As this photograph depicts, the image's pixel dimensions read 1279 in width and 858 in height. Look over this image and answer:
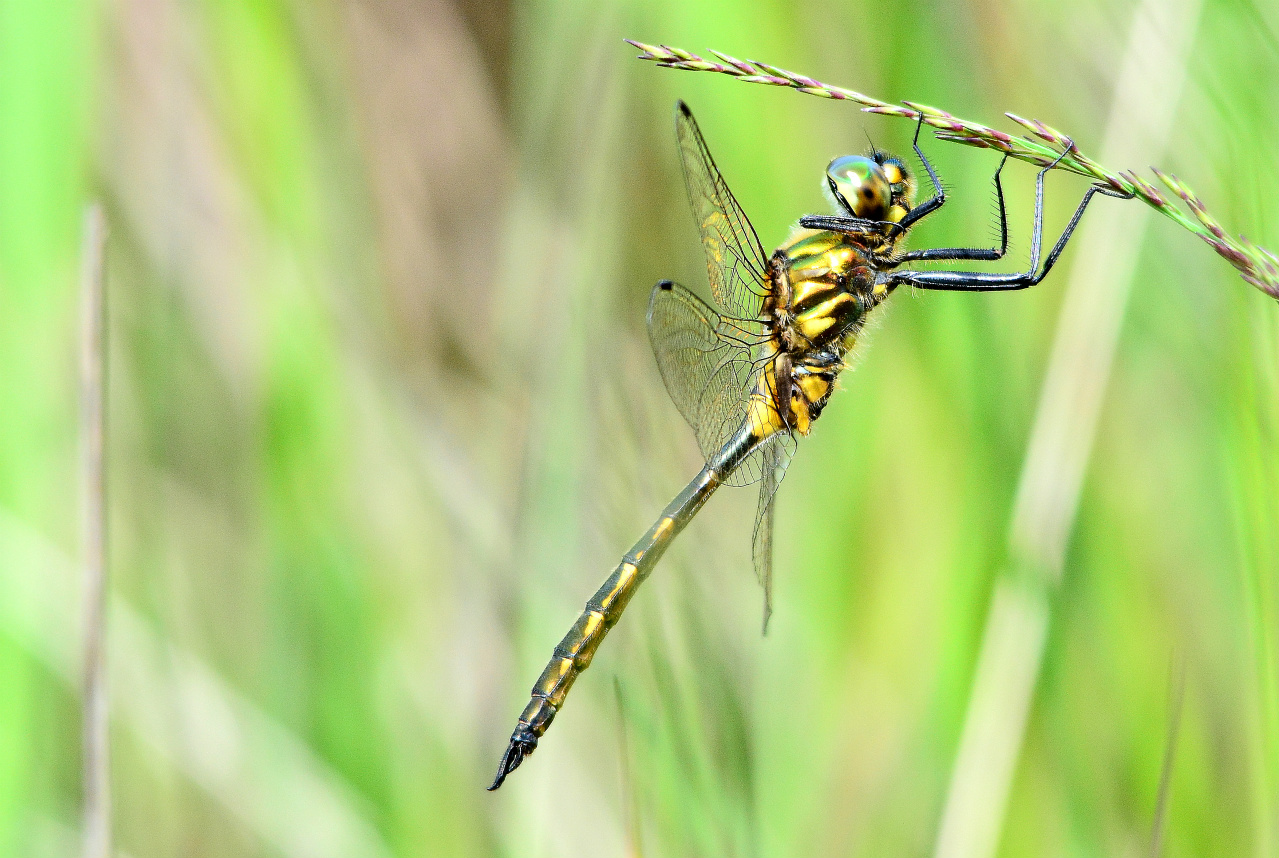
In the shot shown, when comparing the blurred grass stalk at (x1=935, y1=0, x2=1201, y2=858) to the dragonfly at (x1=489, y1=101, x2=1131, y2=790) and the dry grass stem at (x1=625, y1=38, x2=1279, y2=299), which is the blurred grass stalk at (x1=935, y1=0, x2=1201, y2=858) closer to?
the dragonfly at (x1=489, y1=101, x2=1131, y2=790)

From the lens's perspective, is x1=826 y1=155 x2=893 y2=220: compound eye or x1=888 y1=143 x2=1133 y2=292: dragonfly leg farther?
x1=826 y1=155 x2=893 y2=220: compound eye

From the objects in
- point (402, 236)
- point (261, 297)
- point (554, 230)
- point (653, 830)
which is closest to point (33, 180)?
point (261, 297)

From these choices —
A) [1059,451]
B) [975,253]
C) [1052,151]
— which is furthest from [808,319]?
[1052,151]

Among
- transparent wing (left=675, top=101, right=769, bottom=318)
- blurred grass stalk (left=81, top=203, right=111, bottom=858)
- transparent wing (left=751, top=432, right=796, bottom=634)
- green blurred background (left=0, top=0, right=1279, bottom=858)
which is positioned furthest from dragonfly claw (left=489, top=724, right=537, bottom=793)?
transparent wing (left=675, top=101, right=769, bottom=318)

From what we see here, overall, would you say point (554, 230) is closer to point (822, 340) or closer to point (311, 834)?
point (822, 340)

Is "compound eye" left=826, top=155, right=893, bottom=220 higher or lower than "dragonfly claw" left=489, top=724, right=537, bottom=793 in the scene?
higher

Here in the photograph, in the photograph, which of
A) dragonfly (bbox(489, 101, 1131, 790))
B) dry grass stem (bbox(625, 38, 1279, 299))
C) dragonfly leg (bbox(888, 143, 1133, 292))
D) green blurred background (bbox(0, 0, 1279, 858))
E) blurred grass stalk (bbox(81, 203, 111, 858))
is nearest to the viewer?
dry grass stem (bbox(625, 38, 1279, 299))
